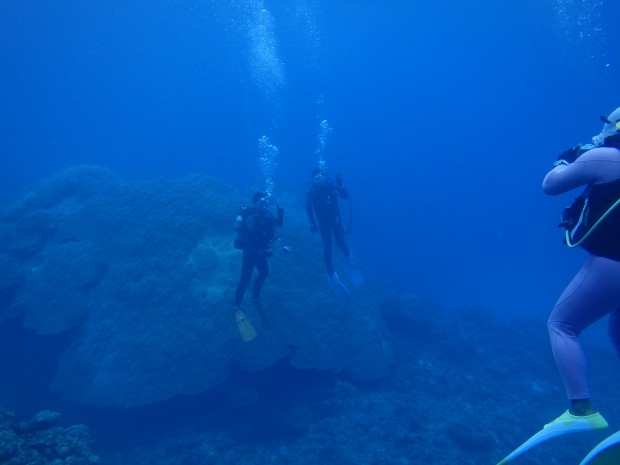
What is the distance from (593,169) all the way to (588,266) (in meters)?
0.71

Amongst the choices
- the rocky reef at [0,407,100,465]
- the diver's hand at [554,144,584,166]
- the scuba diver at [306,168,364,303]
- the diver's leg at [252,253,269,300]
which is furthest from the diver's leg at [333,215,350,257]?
the diver's hand at [554,144,584,166]

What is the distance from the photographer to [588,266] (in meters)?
2.64

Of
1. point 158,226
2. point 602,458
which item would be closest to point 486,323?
point 158,226

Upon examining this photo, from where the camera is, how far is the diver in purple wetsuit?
2.45m

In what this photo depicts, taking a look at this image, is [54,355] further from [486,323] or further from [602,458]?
[486,323]

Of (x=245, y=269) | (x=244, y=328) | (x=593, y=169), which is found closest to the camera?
(x=593, y=169)

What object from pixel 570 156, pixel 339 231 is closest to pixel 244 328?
pixel 339 231

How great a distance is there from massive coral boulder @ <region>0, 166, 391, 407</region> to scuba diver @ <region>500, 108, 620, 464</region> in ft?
25.0

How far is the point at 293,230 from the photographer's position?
13641 mm

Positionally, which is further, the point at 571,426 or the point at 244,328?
the point at 244,328

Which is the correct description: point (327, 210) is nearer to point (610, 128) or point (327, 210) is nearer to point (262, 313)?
point (262, 313)

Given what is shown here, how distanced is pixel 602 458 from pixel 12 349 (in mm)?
13560

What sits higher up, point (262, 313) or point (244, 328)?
point (262, 313)

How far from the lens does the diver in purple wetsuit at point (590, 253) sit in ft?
8.04
